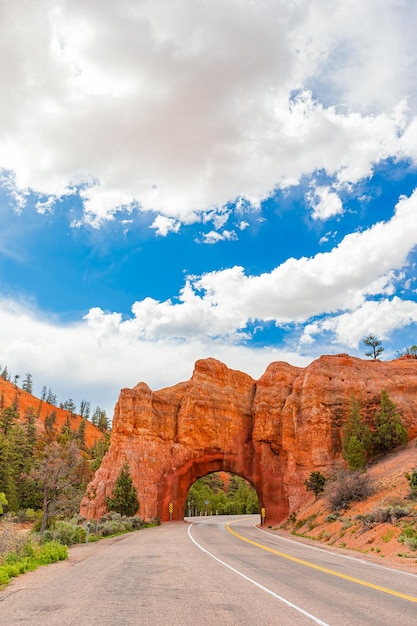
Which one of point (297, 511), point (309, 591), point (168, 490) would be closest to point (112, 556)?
point (309, 591)

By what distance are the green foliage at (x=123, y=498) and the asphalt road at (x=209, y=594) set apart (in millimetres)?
29643

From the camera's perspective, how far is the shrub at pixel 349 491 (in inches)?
1169

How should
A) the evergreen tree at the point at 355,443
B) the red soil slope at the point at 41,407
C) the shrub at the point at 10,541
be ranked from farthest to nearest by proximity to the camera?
1. the red soil slope at the point at 41,407
2. the evergreen tree at the point at 355,443
3. the shrub at the point at 10,541

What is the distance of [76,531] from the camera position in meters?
22.7

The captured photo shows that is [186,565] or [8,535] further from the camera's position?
[8,535]

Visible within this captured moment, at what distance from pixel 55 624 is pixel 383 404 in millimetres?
40923

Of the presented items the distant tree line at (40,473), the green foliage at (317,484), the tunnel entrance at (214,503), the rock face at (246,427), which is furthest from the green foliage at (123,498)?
the tunnel entrance at (214,503)

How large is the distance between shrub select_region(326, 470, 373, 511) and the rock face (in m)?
14.8

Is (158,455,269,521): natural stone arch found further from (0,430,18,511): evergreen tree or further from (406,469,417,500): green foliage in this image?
(406,469,417,500): green foliage

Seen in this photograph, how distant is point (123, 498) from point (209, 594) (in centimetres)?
3770

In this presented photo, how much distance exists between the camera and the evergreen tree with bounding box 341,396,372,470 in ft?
119

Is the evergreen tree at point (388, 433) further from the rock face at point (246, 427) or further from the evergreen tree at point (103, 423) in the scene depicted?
the evergreen tree at point (103, 423)

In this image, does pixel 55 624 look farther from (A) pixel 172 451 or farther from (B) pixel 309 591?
(A) pixel 172 451

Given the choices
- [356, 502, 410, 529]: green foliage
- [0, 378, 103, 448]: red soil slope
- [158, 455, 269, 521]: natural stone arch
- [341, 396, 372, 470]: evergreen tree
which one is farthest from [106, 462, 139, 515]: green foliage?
[0, 378, 103, 448]: red soil slope
